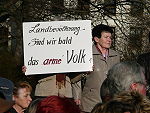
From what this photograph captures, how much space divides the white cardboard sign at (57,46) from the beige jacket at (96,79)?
184 millimetres

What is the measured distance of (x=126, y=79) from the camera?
3119mm

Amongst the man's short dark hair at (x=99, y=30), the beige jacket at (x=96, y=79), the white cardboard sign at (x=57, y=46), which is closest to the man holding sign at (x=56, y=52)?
the white cardboard sign at (x=57, y=46)

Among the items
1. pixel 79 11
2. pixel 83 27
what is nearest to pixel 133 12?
pixel 79 11

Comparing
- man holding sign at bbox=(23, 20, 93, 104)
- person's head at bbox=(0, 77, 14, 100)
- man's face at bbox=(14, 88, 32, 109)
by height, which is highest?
man holding sign at bbox=(23, 20, 93, 104)

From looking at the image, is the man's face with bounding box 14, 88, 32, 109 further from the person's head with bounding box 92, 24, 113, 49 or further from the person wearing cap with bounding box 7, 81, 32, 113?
the person's head with bounding box 92, 24, 113, 49

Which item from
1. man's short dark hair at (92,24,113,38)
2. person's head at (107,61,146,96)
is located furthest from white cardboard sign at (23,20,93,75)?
person's head at (107,61,146,96)

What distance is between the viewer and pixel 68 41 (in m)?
6.09

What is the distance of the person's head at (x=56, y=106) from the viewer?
8.39 ft

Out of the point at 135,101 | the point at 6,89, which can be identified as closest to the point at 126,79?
the point at 135,101

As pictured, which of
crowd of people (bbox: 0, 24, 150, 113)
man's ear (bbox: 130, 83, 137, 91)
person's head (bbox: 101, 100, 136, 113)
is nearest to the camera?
person's head (bbox: 101, 100, 136, 113)

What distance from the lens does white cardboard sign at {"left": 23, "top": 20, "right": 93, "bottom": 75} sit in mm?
5973

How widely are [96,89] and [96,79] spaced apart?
0.41 feet

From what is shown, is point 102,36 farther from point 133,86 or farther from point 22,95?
point 133,86

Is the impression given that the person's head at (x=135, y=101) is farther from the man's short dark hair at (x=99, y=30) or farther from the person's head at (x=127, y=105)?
the man's short dark hair at (x=99, y=30)
